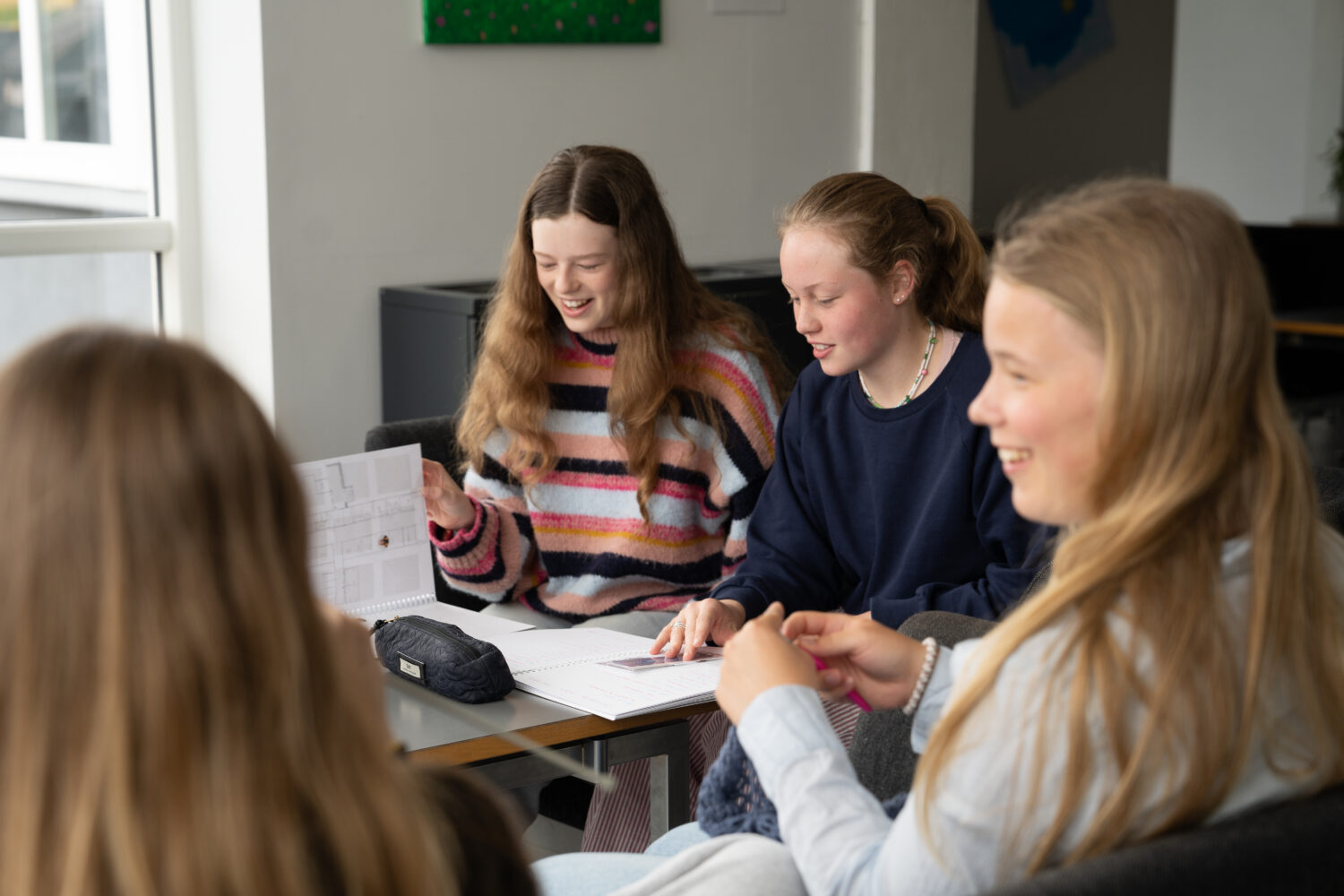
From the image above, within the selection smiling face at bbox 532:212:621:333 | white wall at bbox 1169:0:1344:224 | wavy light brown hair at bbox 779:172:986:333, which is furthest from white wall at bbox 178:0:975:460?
white wall at bbox 1169:0:1344:224

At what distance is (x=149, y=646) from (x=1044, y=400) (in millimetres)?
683

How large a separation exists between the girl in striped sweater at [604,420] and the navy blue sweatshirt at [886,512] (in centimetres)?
14

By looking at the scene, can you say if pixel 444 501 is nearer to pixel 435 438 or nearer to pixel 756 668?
pixel 435 438

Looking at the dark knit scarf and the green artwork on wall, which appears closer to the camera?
the dark knit scarf

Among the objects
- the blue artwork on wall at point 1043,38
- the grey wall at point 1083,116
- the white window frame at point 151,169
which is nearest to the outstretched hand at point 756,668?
the white window frame at point 151,169

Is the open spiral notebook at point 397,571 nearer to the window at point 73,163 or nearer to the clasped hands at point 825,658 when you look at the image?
the clasped hands at point 825,658

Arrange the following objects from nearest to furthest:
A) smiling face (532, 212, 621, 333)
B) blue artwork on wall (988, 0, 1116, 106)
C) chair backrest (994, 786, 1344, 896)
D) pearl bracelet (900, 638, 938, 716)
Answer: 1. chair backrest (994, 786, 1344, 896)
2. pearl bracelet (900, 638, 938, 716)
3. smiling face (532, 212, 621, 333)
4. blue artwork on wall (988, 0, 1116, 106)

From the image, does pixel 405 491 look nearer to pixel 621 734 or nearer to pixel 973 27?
pixel 621 734

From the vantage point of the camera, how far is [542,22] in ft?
11.5

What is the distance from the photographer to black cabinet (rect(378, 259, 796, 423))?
3.18 m

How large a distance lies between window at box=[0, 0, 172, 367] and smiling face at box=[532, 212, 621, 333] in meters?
1.28

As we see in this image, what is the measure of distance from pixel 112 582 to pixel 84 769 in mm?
102

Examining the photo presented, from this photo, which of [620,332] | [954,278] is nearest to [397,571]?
[620,332]

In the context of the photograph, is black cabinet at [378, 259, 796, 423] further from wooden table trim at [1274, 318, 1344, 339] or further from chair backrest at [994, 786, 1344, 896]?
chair backrest at [994, 786, 1344, 896]
